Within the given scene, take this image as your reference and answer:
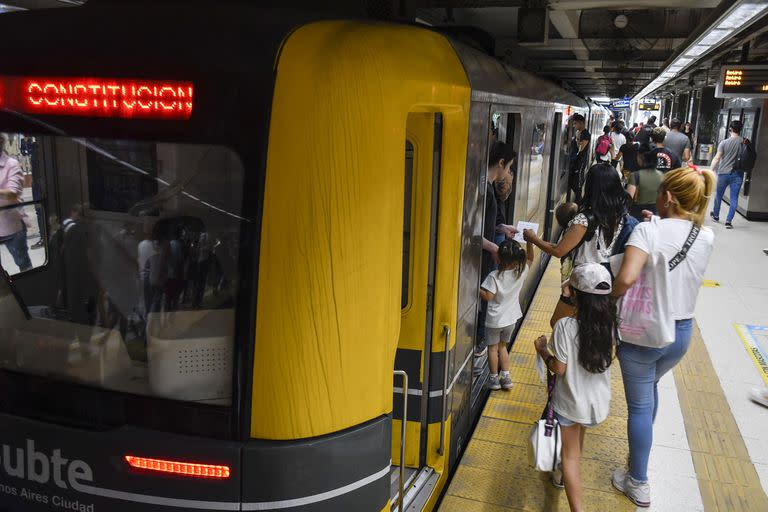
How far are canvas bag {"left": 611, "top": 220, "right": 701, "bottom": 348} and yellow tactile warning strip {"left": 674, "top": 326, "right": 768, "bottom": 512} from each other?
108 cm

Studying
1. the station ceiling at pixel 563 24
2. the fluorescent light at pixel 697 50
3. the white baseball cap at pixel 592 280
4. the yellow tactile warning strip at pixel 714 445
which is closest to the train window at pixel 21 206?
the station ceiling at pixel 563 24

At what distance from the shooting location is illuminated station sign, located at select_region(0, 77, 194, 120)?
6.86 ft

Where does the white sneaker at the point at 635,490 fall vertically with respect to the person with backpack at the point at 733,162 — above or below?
below

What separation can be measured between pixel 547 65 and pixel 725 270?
4460 millimetres

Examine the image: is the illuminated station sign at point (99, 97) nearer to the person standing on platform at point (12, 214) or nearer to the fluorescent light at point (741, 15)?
the person standing on platform at point (12, 214)

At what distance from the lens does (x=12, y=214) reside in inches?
91.9

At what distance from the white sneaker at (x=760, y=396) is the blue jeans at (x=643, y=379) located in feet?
6.51

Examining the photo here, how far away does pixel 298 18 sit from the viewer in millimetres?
2299

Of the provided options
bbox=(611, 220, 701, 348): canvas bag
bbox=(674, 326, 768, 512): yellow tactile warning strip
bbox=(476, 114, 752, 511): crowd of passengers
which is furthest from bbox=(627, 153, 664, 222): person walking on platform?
bbox=(611, 220, 701, 348): canvas bag

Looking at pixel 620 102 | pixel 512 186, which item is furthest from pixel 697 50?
pixel 620 102

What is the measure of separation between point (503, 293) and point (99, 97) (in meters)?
3.20

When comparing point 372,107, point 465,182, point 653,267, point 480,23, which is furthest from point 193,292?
point 480,23

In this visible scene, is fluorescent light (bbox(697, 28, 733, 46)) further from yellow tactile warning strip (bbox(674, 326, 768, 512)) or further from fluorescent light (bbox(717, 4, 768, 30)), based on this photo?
yellow tactile warning strip (bbox(674, 326, 768, 512))

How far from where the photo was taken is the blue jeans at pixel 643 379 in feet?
11.6
